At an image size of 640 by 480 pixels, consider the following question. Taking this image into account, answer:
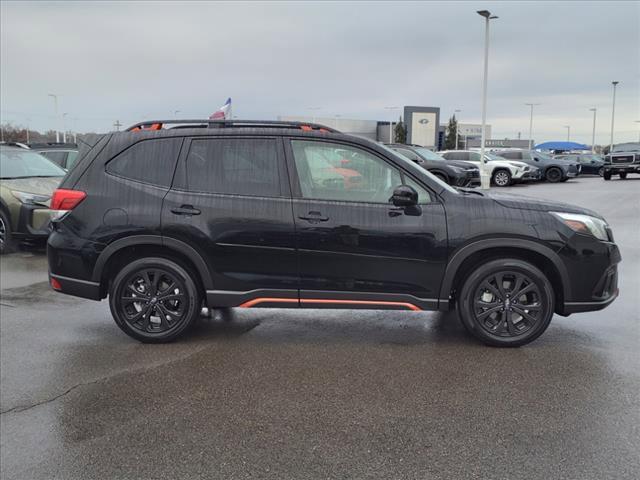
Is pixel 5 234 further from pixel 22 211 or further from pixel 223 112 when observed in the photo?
pixel 223 112

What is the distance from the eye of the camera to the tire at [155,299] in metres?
4.75

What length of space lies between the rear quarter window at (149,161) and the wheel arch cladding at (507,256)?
8.30ft

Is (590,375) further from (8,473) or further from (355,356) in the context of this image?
(8,473)

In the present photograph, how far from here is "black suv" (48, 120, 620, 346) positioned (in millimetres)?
4527

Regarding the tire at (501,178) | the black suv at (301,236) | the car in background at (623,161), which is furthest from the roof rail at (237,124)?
the car in background at (623,161)

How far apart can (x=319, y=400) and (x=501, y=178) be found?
22.3 metres

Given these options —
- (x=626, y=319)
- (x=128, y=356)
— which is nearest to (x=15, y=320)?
(x=128, y=356)

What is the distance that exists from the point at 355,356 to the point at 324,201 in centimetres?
130

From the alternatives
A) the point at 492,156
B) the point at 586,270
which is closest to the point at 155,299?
the point at 586,270

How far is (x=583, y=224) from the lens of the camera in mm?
4543

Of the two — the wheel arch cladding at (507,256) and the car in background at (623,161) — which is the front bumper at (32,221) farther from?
the car in background at (623,161)

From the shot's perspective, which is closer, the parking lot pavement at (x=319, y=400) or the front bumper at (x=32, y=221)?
the parking lot pavement at (x=319, y=400)

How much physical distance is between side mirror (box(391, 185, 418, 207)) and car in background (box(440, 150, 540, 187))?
20.4 metres

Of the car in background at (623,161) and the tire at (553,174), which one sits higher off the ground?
the car in background at (623,161)
